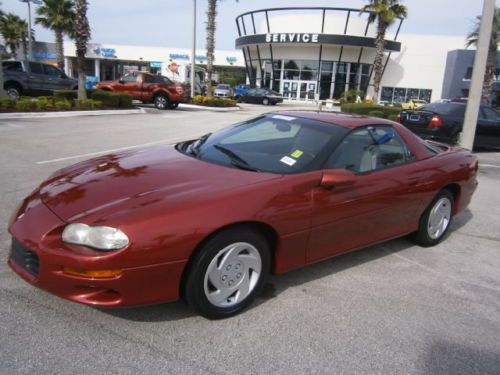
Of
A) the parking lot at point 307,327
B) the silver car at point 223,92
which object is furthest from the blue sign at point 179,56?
the parking lot at point 307,327

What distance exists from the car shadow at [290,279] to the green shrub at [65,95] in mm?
16493

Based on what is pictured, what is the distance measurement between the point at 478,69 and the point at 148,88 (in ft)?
51.9

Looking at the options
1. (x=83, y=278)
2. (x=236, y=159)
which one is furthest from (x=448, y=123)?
(x=83, y=278)

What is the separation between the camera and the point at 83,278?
8.29 ft

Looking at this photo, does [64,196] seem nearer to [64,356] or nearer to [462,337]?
[64,356]

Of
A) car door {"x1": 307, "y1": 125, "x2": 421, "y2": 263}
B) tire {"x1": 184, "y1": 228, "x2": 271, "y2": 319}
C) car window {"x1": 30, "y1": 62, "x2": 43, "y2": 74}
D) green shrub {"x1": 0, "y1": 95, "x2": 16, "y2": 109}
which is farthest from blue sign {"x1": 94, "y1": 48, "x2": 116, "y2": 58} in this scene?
tire {"x1": 184, "y1": 228, "x2": 271, "y2": 319}

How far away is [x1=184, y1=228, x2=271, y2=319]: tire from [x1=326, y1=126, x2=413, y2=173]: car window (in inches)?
38.1

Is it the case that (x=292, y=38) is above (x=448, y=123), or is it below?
above

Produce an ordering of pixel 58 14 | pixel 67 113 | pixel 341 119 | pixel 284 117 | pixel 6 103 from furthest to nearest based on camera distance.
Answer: pixel 58 14 < pixel 67 113 < pixel 6 103 < pixel 284 117 < pixel 341 119

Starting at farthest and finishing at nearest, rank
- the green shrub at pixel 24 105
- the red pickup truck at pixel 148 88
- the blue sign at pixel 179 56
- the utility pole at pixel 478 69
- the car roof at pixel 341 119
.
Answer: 1. the blue sign at pixel 179 56
2. the red pickup truck at pixel 148 88
3. the green shrub at pixel 24 105
4. the utility pole at pixel 478 69
5. the car roof at pixel 341 119

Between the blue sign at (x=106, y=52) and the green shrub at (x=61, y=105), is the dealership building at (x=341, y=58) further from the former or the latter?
the green shrub at (x=61, y=105)

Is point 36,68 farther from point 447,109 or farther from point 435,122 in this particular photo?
point 447,109

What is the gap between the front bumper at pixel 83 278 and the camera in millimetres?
2521

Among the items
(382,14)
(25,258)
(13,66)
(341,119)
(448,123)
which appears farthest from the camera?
(382,14)
